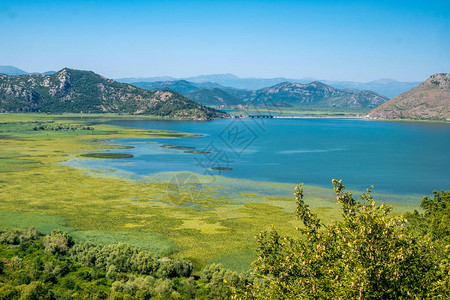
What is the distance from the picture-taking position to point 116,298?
33.2 metres

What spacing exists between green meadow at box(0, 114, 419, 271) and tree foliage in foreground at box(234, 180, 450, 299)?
29202 mm

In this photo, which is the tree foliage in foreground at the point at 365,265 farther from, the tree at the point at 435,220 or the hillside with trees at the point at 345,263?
the tree at the point at 435,220

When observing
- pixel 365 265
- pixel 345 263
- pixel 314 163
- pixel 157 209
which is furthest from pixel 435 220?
pixel 314 163

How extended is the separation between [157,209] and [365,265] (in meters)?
55.0

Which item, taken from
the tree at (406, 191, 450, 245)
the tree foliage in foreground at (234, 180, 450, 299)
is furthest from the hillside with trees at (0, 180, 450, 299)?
the tree at (406, 191, 450, 245)

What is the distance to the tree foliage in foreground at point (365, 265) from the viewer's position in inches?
542

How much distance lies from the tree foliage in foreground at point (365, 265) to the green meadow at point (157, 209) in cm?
2920

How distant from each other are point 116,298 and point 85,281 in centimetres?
778

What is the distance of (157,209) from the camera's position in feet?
217

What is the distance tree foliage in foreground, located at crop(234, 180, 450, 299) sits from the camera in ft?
45.1

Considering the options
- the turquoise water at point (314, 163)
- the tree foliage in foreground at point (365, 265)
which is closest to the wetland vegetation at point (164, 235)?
the tree foliage in foreground at point (365, 265)

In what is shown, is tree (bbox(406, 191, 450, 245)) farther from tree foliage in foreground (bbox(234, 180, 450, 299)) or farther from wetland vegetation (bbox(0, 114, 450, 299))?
tree foliage in foreground (bbox(234, 180, 450, 299))

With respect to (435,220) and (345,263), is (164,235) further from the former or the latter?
(345,263)

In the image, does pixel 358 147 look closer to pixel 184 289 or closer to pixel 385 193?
pixel 385 193
